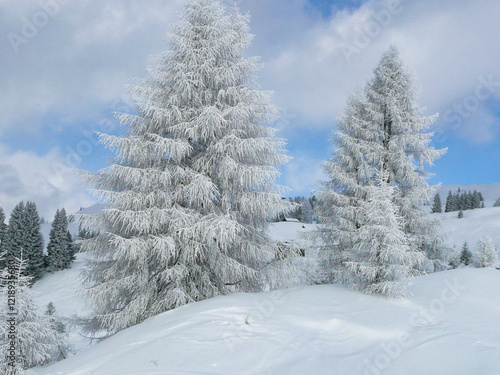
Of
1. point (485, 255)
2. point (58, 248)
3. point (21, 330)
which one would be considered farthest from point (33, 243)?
point (485, 255)

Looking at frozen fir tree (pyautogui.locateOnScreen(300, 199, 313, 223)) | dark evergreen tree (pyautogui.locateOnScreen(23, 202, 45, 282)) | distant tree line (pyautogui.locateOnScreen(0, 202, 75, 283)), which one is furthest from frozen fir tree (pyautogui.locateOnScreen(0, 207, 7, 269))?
frozen fir tree (pyautogui.locateOnScreen(300, 199, 313, 223))

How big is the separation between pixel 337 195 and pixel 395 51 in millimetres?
7383

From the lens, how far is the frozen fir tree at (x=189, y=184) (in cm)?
716

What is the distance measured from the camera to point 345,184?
12.4m

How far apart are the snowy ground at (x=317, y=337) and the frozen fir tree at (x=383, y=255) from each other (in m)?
0.35

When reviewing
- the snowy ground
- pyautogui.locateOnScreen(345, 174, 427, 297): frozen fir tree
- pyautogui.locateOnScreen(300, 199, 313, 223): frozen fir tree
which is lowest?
the snowy ground

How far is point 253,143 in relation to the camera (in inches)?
303

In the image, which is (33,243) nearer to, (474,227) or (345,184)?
(345,184)

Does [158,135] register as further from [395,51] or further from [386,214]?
[395,51]

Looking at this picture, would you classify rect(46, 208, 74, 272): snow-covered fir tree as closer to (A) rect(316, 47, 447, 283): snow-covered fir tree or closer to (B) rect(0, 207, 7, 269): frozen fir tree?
(B) rect(0, 207, 7, 269): frozen fir tree

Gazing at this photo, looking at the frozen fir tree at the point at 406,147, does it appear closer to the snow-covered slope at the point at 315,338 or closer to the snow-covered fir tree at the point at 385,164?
the snow-covered fir tree at the point at 385,164

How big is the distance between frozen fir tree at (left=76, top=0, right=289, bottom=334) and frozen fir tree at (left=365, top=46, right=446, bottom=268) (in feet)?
21.5

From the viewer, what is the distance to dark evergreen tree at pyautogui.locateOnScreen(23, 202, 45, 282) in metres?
38.6

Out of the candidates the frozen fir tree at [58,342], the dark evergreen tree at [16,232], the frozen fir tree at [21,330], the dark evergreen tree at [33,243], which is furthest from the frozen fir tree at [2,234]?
the frozen fir tree at [21,330]
